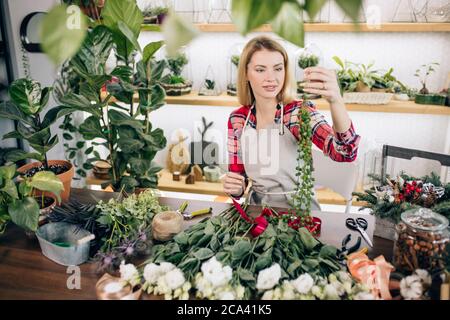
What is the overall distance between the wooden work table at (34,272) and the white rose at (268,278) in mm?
245

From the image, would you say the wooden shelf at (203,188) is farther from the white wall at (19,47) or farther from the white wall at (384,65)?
the white wall at (19,47)

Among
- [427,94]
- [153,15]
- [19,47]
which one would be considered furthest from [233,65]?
[19,47]

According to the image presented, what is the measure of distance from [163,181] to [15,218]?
63.5 inches

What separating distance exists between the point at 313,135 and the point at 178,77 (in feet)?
3.93

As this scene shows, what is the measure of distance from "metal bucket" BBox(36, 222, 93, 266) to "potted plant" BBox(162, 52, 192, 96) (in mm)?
1507

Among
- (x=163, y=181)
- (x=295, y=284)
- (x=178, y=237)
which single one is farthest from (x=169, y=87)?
(x=295, y=284)

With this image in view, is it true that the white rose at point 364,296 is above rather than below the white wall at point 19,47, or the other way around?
below

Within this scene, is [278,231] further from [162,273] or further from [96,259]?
[96,259]

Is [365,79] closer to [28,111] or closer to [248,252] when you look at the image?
[248,252]

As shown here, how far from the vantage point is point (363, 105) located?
2205 millimetres

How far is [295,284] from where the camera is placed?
796mm

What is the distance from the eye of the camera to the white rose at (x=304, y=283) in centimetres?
78

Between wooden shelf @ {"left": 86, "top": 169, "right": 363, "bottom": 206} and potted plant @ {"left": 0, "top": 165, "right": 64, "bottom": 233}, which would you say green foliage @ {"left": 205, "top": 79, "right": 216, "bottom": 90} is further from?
potted plant @ {"left": 0, "top": 165, "right": 64, "bottom": 233}

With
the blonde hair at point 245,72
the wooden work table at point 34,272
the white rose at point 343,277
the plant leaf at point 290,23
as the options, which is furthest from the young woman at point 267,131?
the plant leaf at point 290,23
